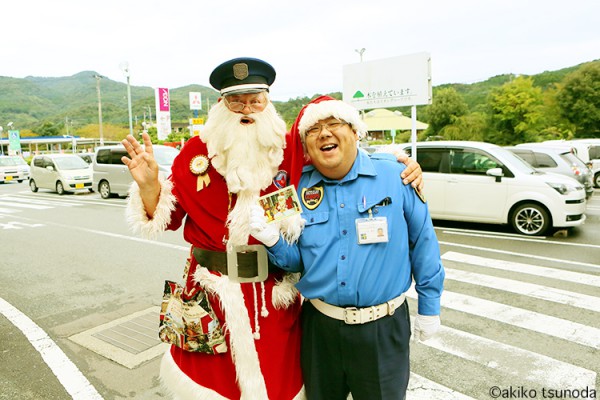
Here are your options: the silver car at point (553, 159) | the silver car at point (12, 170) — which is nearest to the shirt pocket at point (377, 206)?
the silver car at point (553, 159)

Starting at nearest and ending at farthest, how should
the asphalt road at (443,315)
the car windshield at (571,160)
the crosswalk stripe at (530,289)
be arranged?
the asphalt road at (443,315) < the crosswalk stripe at (530,289) < the car windshield at (571,160)

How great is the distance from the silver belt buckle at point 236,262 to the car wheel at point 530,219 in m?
7.23

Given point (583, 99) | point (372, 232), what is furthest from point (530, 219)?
point (583, 99)

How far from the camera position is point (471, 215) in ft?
27.0

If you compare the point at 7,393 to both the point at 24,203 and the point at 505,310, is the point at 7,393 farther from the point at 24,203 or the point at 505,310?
the point at 24,203

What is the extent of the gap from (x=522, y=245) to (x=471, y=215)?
1286 mm

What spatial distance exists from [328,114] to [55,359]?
310cm

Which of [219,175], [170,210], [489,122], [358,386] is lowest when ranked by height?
[358,386]

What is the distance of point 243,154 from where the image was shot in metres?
1.93

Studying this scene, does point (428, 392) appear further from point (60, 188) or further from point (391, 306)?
point (60, 188)

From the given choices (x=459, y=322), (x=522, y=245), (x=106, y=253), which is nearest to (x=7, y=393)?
(x=459, y=322)

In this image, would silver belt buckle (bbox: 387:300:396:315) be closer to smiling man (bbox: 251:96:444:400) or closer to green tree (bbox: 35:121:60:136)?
smiling man (bbox: 251:96:444:400)

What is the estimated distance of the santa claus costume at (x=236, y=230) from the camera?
1897 millimetres

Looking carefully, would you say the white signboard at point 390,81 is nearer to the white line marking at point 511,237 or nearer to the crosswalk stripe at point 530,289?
the white line marking at point 511,237
